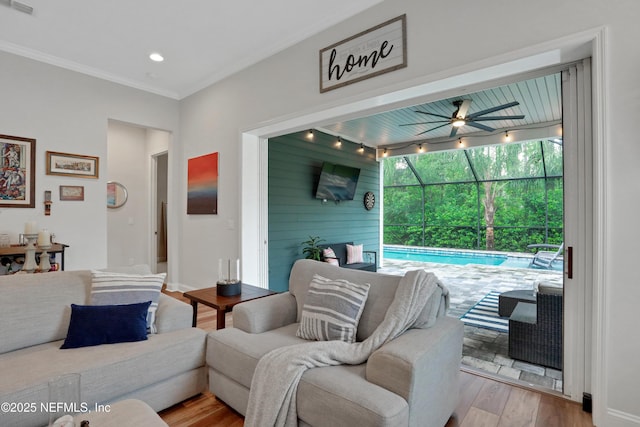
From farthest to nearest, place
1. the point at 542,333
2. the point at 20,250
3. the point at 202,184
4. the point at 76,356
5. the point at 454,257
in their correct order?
1. the point at 454,257
2. the point at 202,184
3. the point at 20,250
4. the point at 542,333
5. the point at 76,356

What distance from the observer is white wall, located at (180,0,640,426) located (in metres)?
1.75

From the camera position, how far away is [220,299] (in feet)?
8.26

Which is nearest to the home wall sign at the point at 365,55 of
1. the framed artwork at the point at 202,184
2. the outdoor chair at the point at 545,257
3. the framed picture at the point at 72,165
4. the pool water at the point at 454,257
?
the framed artwork at the point at 202,184

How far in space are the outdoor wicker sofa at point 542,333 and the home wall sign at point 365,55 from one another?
224 cm

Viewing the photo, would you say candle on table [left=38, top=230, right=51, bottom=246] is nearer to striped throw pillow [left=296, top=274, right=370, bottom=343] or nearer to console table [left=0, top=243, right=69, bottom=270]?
console table [left=0, top=243, right=69, bottom=270]

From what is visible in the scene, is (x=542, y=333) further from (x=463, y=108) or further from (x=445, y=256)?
(x=445, y=256)

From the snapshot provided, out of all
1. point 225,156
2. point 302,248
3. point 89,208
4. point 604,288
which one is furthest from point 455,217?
point 89,208

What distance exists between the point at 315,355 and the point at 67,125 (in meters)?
4.21

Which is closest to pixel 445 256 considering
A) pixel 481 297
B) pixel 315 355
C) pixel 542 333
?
pixel 481 297

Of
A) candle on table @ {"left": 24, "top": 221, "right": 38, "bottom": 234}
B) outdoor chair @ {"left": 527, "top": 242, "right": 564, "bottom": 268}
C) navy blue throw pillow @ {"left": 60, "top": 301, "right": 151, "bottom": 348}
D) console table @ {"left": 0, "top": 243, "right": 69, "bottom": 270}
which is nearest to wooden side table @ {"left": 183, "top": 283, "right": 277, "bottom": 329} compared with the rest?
navy blue throw pillow @ {"left": 60, "top": 301, "right": 151, "bottom": 348}

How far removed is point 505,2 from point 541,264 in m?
7.08

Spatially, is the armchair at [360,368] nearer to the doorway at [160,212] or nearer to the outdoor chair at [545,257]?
the doorway at [160,212]

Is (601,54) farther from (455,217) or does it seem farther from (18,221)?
(455,217)

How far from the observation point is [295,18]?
3.03m
